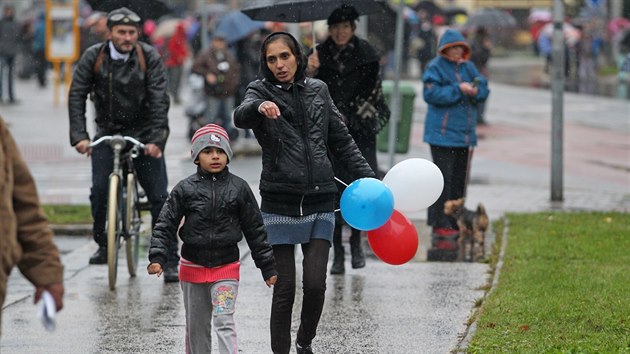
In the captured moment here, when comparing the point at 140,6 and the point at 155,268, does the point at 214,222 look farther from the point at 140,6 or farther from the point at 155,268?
the point at 140,6

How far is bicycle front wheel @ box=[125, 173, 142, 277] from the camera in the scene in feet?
32.6

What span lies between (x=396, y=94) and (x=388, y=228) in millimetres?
7026

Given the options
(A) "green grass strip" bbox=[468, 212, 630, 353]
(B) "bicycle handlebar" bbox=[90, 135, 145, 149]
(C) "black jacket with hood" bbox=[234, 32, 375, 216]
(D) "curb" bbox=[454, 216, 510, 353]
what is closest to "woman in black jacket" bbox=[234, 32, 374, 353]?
(C) "black jacket with hood" bbox=[234, 32, 375, 216]

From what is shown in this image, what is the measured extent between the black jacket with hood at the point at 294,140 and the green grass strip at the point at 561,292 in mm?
1228

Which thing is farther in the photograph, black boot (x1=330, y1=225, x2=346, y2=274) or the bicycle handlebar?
black boot (x1=330, y1=225, x2=346, y2=274)

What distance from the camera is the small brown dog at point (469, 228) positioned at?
37.0ft

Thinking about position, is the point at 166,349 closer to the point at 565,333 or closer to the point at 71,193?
the point at 565,333

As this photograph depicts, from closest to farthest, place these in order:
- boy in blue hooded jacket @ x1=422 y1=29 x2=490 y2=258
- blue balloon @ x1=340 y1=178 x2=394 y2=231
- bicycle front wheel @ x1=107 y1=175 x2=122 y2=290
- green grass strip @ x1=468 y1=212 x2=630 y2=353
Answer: blue balloon @ x1=340 y1=178 x2=394 y2=231 < green grass strip @ x1=468 y1=212 x2=630 y2=353 < bicycle front wheel @ x1=107 y1=175 x2=122 y2=290 < boy in blue hooded jacket @ x1=422 y1=29 x2=490 y2=258

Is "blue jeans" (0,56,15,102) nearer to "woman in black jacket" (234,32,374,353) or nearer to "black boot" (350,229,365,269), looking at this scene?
"black boot" (350,229,365,269)

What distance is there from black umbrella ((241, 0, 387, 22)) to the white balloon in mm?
3087

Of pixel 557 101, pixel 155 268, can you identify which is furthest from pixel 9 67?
pixel 155 268

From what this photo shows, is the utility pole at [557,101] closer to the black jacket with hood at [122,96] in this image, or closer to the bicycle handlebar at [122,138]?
the black jacket with hood at [122,96]

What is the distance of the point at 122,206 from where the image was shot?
1000 cm

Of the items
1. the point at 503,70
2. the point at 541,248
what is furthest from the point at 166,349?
the point at 503,70
